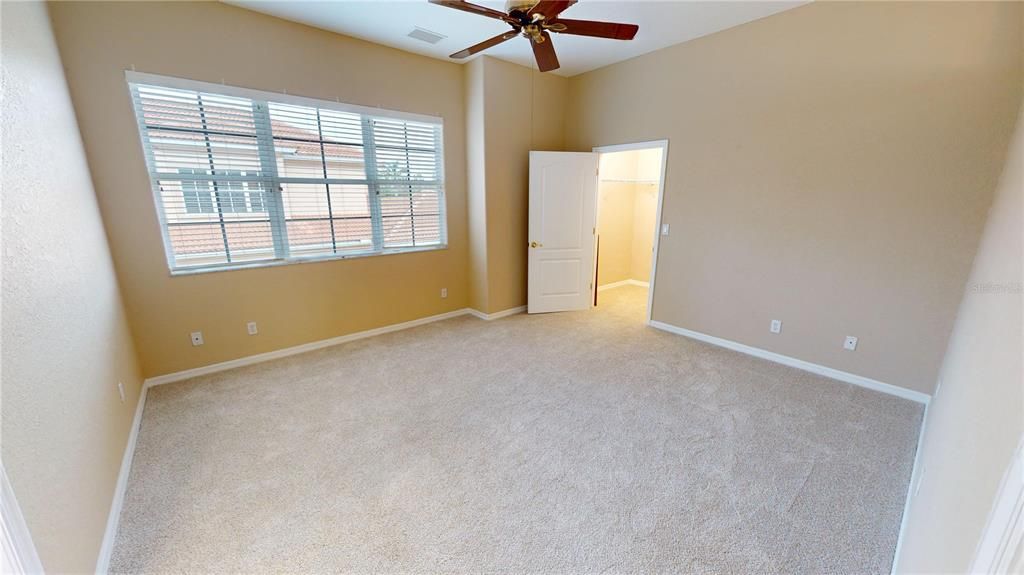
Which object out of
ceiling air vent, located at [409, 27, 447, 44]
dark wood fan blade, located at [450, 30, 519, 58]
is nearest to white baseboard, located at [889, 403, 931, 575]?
dark wood fan blade, located at [450, 30, 519, 58]

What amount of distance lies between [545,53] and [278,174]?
94.9 inches

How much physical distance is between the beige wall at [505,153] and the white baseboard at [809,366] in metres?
1.94

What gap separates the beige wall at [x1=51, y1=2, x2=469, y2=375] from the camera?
2.48 m

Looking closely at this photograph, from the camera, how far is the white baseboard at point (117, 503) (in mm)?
1491

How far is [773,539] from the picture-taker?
5.31 ft

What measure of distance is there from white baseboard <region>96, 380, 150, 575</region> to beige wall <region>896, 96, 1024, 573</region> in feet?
8.73

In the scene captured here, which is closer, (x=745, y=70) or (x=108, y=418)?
(x=108, y=418)

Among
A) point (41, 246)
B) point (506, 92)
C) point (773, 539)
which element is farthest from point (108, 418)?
point (506, 92)

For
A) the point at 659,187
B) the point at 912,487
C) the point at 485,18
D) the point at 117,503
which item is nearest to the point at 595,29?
the point at 485,18

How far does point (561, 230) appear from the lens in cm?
459

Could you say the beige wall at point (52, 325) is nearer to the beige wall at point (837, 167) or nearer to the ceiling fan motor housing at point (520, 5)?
the ceiling fan motor housing at point (520, 5)

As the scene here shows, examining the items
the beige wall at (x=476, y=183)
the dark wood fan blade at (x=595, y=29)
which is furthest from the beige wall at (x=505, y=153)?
the dark wood fan blade at (x=595, y=29)

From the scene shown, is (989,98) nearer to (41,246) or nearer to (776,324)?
(776,324)

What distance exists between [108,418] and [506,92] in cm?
407
